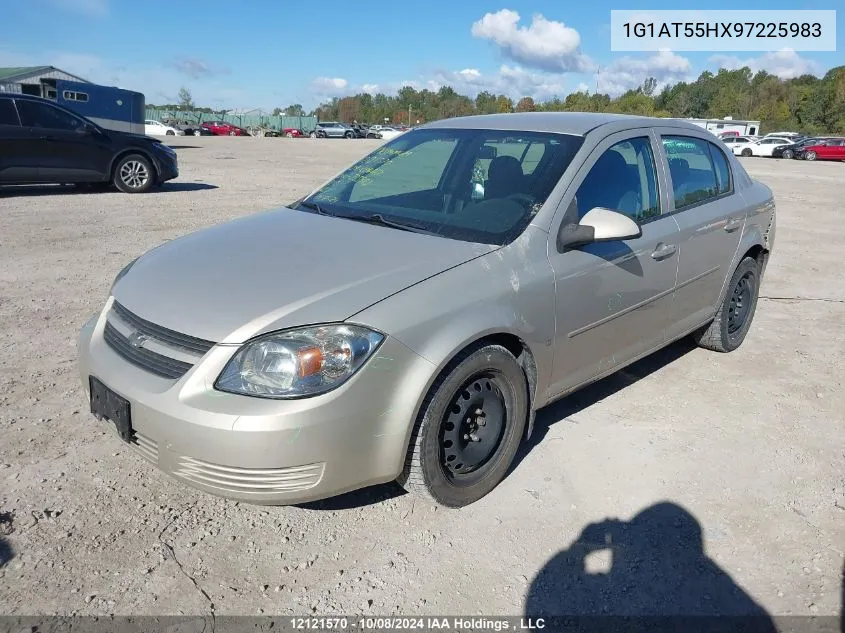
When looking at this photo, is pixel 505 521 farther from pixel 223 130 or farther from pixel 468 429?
pixel 223 130

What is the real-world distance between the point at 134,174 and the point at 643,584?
39.1ft

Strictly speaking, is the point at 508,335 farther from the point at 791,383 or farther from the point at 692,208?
the point at 791,383

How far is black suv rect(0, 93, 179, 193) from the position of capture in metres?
10.6

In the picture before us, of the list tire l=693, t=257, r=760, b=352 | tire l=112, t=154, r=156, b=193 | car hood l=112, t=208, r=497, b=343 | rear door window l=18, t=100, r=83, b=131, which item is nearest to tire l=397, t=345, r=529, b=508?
car hood l=112, t=208, r=497, b=343

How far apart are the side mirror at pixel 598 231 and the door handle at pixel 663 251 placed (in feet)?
1.94

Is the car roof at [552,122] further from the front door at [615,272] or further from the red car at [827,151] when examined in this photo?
the red car at [827,151]

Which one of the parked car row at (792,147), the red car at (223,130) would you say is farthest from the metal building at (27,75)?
the parked car row at (792,147)

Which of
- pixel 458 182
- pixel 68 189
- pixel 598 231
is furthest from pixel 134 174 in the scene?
pixel 598 231

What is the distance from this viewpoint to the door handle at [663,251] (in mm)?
3738

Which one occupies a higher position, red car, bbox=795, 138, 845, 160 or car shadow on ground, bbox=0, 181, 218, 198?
red car, bbox=795, 138, 845, 160

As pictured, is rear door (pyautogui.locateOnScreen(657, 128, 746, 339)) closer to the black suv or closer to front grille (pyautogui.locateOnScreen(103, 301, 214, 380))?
front grille (pyautogui.locateOnScreen(103, 301, 214, 380))

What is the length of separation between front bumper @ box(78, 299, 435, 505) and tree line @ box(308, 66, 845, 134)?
5945cm

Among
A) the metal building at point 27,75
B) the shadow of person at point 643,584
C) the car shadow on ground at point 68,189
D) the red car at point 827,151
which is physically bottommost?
the shadow of person at point 643,584

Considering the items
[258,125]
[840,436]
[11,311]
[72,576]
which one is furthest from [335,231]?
[258,125]
